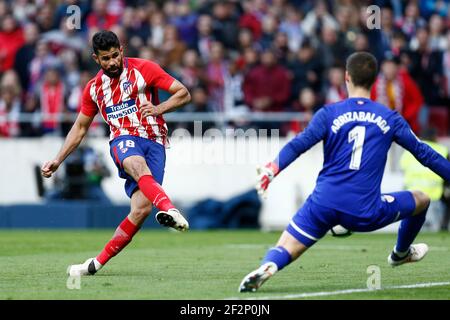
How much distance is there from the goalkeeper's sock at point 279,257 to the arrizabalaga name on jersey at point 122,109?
2.66 meters

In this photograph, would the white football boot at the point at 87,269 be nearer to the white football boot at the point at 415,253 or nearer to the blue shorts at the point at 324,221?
the blue shorts at the point at 324,221

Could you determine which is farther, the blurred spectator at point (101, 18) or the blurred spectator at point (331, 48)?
the blurred spectator at point (101, 18)

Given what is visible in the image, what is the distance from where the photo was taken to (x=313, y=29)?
21703 mm

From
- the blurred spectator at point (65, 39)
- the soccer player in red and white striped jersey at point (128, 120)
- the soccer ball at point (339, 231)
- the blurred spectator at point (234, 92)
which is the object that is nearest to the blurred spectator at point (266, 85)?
the blurred spectator at point (234, 92)

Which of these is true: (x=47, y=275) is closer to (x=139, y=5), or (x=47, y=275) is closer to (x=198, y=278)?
(x=198, y=278)

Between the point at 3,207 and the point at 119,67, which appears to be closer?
the point at 119,67

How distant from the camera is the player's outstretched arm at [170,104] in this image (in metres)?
10.3

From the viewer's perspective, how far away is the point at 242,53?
2134cm

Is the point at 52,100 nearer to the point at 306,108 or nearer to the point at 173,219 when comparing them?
the point at 306,108

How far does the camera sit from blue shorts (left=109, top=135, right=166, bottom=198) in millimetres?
10523

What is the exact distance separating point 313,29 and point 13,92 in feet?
19.2

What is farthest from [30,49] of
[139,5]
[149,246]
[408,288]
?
[408,288]

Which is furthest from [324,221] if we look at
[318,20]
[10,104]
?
[318,20]
